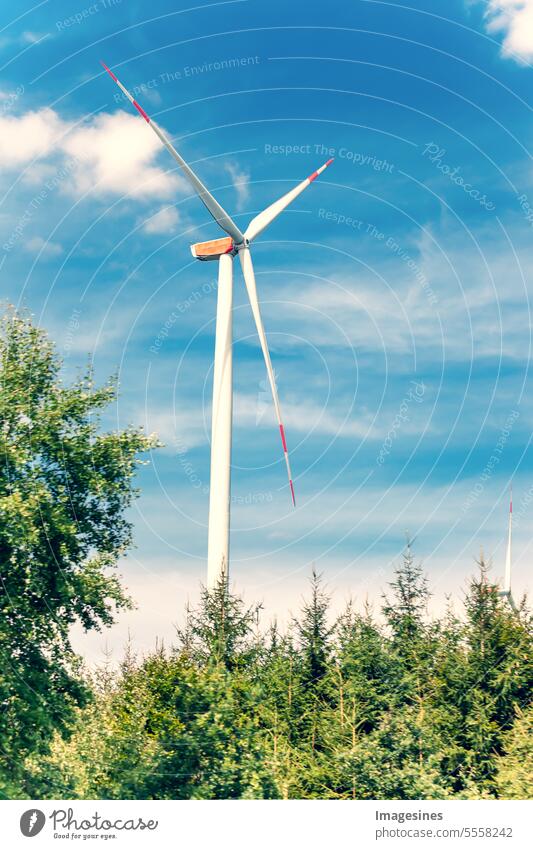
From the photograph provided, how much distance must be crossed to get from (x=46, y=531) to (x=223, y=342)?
26284 mm

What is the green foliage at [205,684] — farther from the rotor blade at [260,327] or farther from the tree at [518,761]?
the rotor blade at [260,327]

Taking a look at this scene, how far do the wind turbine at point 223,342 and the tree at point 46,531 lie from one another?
931cm

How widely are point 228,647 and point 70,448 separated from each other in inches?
632

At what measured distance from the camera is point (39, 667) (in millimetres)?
45188

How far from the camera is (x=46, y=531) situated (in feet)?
146
